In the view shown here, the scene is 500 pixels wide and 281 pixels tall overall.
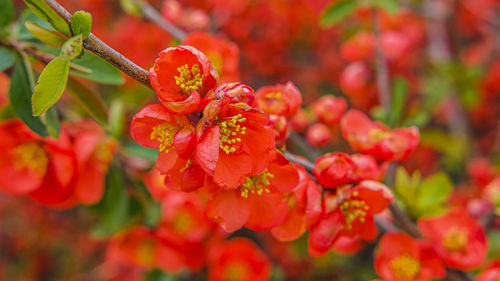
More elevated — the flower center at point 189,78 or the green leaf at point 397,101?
the flower center at point 189,78

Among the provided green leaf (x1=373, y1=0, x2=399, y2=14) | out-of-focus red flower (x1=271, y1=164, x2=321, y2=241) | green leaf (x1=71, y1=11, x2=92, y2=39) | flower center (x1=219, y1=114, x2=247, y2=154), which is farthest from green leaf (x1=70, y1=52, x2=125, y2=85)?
green leaf (x1=373, y1=0, x2=399, y2=14)

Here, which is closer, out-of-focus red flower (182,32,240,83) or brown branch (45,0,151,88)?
brown branch (45,0,151,88)

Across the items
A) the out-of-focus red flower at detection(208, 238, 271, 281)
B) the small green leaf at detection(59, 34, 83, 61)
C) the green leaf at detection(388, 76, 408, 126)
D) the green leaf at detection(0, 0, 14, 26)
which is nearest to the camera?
the small green leaf at detection(59, 34, 83, 61)

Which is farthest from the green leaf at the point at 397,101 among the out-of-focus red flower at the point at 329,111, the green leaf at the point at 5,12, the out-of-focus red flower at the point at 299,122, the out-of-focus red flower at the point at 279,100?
the green leaf at the point at 5,12

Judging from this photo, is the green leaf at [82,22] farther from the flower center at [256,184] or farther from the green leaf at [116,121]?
the green leaf at [116,121]

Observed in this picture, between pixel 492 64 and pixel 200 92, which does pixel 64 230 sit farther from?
pixel 492 64

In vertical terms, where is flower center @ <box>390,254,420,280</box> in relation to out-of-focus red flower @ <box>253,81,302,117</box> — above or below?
below

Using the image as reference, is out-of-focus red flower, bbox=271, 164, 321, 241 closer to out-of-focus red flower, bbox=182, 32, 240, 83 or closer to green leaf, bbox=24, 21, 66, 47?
green leaf, bbox=24, 21, 66, 47
